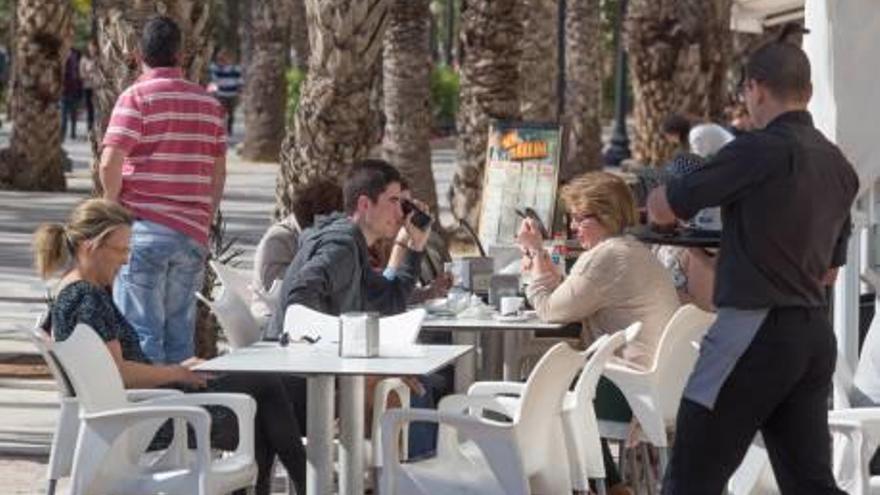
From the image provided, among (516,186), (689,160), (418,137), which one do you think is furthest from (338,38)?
(418,137)

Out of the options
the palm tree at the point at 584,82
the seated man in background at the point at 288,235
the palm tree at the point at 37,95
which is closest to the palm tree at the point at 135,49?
the seated man in background at the point at 288,235

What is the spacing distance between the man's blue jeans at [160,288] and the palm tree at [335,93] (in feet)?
12.6

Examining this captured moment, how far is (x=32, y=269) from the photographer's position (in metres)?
22.3

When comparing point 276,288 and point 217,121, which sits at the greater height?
point 217,121

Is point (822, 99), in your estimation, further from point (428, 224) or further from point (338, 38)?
point (338, 38)

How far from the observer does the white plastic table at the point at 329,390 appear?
8891 mm

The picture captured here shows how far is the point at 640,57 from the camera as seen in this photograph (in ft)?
80.3

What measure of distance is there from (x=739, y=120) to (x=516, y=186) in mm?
4901

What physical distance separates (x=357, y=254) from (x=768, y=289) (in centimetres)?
A: 281

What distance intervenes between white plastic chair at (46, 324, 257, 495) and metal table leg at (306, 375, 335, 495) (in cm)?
35

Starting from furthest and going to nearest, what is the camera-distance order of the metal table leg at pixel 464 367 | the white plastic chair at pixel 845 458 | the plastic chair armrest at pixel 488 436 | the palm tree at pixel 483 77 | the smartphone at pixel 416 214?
the palm tree at pixel 483 77 → the metal table leg at pixel 464 367 → the smartphone at pixel 416 214 → the white plastic chair at pixel 845 458 → the plastic chair armrest at pixel 488 436

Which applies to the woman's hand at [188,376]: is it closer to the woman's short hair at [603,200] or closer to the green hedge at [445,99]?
the woman's short hair at [603,200]

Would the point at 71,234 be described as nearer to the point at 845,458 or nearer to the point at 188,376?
the point at 188,376

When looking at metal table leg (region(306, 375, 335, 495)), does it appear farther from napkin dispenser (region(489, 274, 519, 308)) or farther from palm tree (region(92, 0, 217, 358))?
palm tree (region(92, 0, 217, 358))
